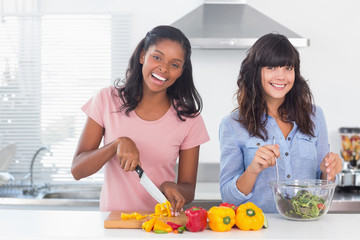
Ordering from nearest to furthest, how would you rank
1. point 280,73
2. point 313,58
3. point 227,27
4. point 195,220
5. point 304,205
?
point 195,220 < point 304,205 < point 280,73 < point 227,27 < point 313,58

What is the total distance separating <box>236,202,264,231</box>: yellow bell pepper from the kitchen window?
2.33 meters

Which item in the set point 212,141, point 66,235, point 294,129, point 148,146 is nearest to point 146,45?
point 148,146

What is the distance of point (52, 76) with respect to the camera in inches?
145

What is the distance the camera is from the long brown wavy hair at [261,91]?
182 cm

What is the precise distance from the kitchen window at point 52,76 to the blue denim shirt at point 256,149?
6.33ft

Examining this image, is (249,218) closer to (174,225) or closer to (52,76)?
(174,225)

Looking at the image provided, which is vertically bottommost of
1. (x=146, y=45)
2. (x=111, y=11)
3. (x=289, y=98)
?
(x=289, y=98)

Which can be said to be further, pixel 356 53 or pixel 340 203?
pixel 356 53

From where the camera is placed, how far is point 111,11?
12.0 ft

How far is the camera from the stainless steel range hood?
121 inches

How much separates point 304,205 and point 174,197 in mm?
413

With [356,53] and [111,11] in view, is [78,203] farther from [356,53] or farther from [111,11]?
[356,53]


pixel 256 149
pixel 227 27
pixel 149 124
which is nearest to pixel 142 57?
pixel 149 124

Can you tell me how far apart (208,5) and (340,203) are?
1527 millimetres
